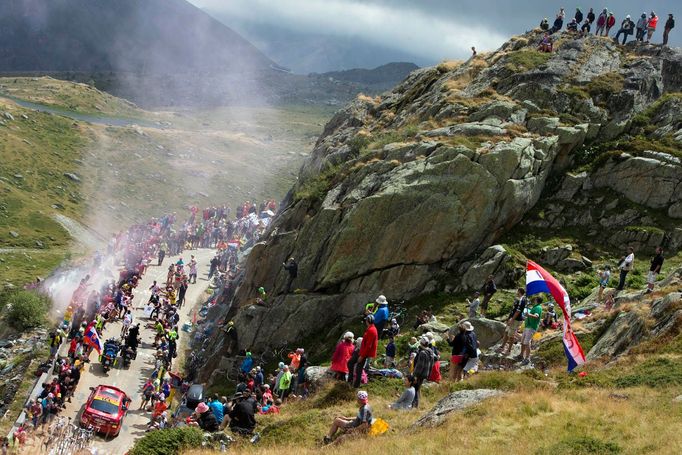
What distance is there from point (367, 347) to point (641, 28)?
3283 centimetres

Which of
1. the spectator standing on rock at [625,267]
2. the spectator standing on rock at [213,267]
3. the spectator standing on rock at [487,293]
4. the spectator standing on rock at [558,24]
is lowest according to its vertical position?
the spectator standing on rock at [213,267]

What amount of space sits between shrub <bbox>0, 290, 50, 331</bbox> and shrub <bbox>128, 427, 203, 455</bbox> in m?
29.2

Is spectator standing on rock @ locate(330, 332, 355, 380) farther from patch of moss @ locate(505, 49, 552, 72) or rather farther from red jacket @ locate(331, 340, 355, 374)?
patch of moss @ locate(505, 49, 552, 72)

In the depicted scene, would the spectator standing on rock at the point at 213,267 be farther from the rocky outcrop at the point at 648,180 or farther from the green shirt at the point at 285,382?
the green shirt at the point at 285,382

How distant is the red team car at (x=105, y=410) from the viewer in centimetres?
2664

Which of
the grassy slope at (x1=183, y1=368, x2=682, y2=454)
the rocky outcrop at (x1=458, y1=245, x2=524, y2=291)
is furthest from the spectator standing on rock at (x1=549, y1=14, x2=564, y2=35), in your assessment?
the grassy slope at (x1=183, y1=368, x2=682, y2=454)

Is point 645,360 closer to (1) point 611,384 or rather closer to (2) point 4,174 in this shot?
(1) point 611,384

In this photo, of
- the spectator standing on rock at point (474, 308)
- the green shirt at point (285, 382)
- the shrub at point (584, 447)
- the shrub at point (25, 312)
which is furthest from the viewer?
the shrub at point (25, 312)

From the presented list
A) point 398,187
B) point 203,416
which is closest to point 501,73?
point 398,187

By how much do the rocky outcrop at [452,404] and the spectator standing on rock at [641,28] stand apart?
3256cm

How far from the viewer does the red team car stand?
26641 mm

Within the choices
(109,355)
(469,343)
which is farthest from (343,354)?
(109,355)

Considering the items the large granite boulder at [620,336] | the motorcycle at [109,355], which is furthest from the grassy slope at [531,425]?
the motorcycle at [109,355]

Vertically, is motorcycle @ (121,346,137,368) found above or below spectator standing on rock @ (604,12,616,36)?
below
